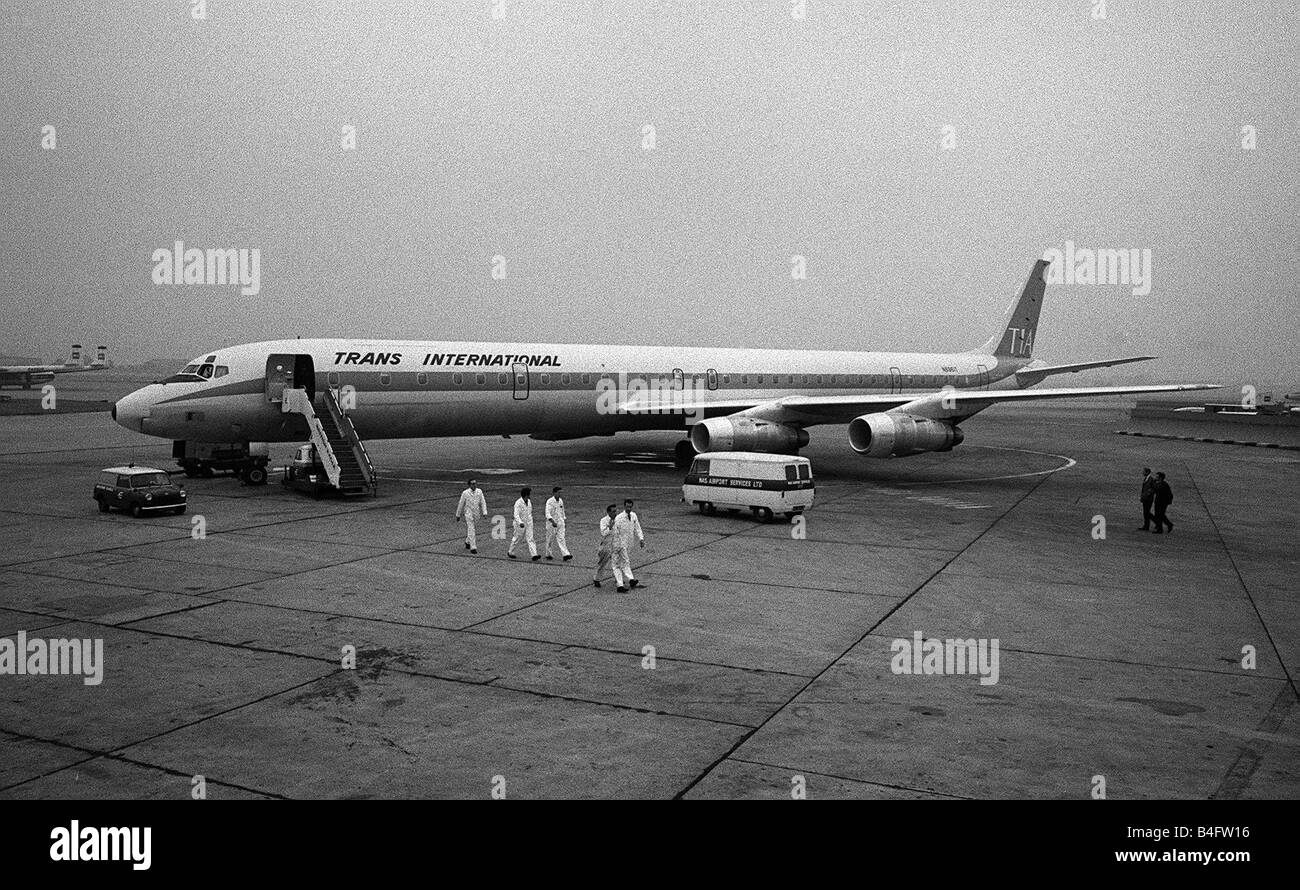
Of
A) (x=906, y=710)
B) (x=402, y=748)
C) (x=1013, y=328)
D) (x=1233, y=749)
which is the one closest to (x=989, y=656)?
(x=906, y=710)

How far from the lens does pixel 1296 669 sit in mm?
12430

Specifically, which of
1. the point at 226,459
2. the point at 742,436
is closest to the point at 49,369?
the point at 226,459

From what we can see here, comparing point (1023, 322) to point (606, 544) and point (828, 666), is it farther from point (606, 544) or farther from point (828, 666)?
point (828, 666)

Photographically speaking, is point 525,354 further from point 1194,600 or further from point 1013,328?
point 1013,328

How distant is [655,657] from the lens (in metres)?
12.7

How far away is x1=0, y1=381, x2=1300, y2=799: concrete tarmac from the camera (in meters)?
8.99

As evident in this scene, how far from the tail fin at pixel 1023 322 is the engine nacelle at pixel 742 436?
18939mm

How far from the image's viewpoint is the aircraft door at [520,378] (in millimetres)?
32688

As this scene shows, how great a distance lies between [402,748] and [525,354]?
2480cm

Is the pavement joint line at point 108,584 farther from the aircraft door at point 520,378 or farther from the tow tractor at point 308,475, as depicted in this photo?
the aircraft door at point 520,378

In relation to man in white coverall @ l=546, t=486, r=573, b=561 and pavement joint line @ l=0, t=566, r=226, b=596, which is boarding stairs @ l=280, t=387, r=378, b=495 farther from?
man in white coverall @ l=546, t=486, r=573, b=561

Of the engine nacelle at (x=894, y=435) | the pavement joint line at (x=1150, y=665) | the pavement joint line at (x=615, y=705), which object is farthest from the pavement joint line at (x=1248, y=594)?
the engine nacelle at (x=894, y=435)

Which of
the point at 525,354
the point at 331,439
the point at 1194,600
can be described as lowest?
the point at 1194,600
